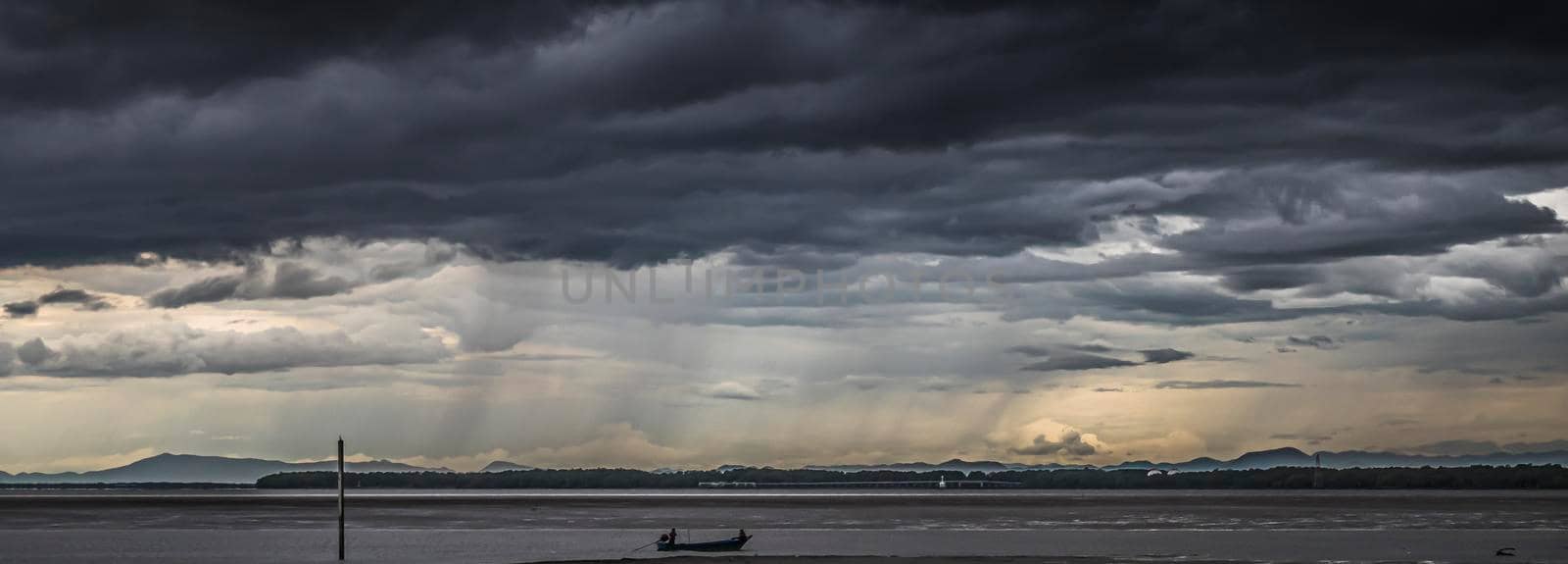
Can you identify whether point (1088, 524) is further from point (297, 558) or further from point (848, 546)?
point (297, 558)

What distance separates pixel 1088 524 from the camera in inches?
3804

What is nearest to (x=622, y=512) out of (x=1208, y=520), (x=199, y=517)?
(x=199, y=517)

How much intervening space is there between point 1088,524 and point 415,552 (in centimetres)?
4460

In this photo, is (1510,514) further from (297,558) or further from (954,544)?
(297,558)

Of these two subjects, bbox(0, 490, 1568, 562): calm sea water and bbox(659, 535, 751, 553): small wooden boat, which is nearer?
bbox(0, 490, 1568, 562): calm sea water

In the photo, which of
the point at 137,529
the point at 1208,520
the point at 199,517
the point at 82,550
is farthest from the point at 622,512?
the point at 82,550

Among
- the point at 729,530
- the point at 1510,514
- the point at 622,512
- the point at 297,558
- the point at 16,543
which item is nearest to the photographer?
the point at 297,558

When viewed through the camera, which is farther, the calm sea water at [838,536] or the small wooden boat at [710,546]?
the small wooden boat at [710,546]

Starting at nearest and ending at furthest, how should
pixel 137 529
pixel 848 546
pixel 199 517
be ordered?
pixel 848 546
pixel 137 529
pixel 199 517

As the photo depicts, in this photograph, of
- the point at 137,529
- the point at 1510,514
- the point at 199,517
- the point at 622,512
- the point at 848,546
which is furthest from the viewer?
the point at 622,512

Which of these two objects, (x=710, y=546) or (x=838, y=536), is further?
(x=838, y=536)

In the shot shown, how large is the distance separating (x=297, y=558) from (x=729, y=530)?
32.6 m

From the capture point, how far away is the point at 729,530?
93062 mm

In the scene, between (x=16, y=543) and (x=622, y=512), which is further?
(x=622, y=512)
